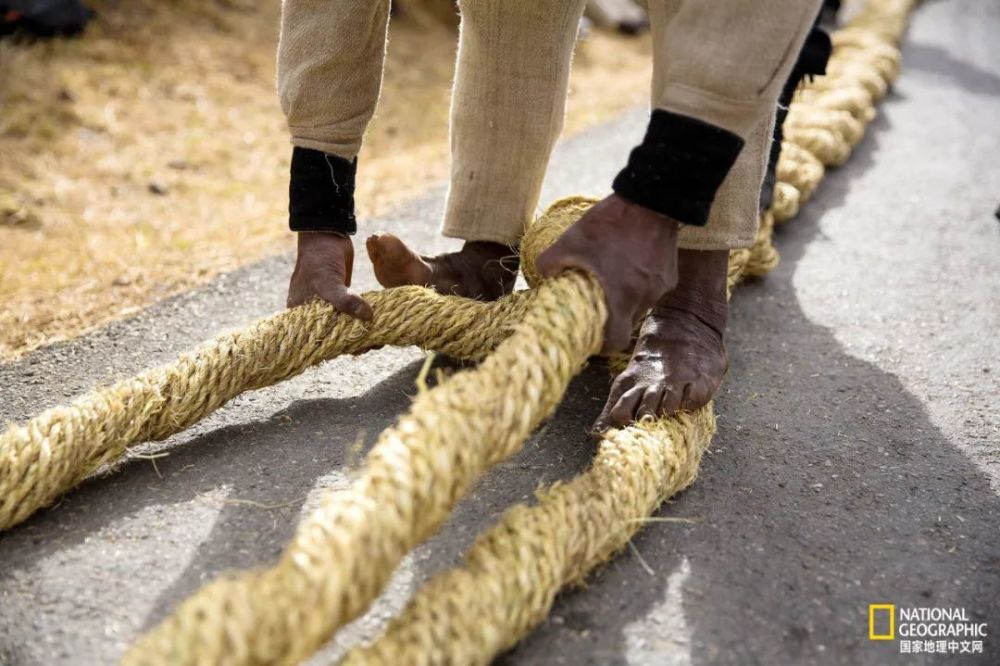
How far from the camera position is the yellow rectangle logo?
1.07 metres

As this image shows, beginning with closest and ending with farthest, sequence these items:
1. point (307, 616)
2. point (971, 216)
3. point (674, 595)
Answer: point (307, 616) → point (674, 595) → point (971, 216)

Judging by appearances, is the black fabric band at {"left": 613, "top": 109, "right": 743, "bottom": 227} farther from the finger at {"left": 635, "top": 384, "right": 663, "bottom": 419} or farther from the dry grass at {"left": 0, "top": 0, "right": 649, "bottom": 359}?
the dry grass at {"left": 0, "top": 0, "right": 649, "bottom": 359}

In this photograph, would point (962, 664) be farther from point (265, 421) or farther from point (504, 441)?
point (265, 421)

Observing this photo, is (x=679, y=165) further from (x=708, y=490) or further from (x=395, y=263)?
(x=395, y=263)

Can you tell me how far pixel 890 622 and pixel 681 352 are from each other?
0.53 meters

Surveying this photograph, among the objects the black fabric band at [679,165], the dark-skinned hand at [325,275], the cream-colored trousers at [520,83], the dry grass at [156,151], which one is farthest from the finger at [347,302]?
the dry grass at [156,151]

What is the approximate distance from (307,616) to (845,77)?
3816mm

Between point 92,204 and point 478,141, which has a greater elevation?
point 478,141

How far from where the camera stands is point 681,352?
56.7 inches

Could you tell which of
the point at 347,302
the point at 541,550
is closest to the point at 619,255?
the point at 541,550

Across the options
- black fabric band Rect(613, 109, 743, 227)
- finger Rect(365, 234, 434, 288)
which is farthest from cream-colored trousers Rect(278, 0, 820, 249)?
finger Rect(365, 234, 434, 288)

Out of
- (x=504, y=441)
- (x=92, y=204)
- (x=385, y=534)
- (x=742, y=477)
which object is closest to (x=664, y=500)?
(x=742, y=477)

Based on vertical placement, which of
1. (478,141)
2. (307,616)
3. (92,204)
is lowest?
(92,204)

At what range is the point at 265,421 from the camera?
1512 millimetres
